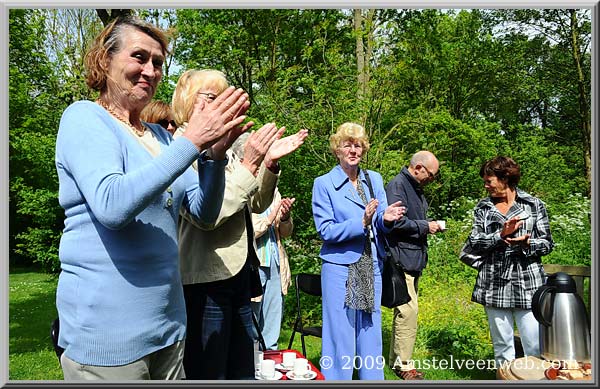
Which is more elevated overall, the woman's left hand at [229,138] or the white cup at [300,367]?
the woman's left hand at [229,138]

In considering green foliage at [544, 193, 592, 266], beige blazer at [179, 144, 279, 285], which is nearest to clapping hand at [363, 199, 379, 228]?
beige blazer at [179, 144, 279, 285]

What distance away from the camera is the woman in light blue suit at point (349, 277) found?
3693 millimetres

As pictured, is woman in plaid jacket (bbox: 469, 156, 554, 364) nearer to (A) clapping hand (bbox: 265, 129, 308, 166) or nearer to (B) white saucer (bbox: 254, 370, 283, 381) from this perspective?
(B) white saucer (bbox: 254, 370, 283, 381)

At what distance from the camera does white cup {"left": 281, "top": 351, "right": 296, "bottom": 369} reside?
104 inches

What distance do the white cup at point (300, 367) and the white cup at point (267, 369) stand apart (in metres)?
0.11

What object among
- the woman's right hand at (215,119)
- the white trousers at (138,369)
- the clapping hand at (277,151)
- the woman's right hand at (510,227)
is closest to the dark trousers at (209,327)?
the white trousers at (138,369)

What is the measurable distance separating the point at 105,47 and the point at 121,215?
1.77 feet

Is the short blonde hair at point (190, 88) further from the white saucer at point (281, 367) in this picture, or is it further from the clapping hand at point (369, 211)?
the clapping hand at point (369, 211)

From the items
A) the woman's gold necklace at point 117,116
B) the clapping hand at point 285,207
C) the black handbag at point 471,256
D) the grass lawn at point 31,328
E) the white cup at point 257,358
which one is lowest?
the grass lawn at point 31,328

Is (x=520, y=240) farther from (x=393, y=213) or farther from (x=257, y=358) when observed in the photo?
(x=257, y=358)

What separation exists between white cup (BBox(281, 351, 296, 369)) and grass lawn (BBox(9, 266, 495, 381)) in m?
1.98

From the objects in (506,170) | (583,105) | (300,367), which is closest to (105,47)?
(300,367)

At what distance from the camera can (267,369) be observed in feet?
8.31

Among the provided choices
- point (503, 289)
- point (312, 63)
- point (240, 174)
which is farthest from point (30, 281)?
point (240, 174)
